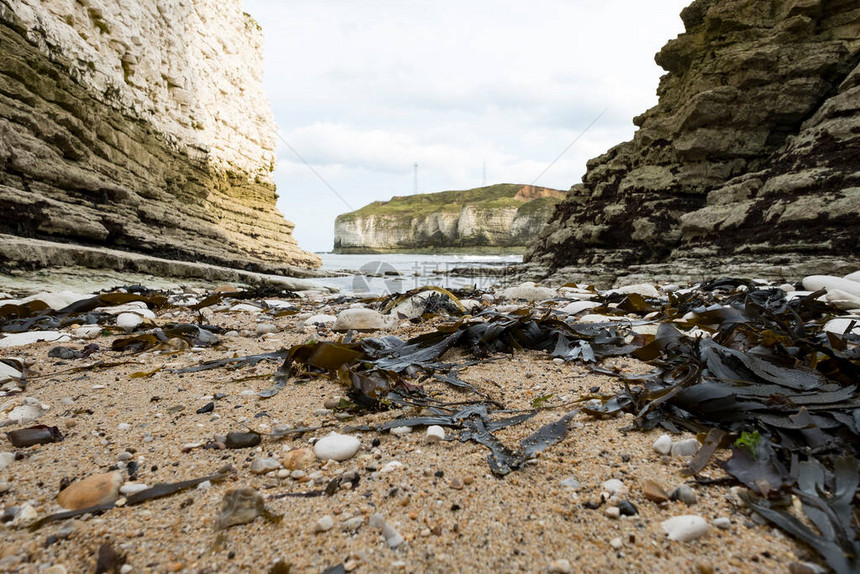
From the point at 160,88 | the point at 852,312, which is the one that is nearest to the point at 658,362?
the point at 852,312

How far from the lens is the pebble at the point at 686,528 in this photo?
0.81m

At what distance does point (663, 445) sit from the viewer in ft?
3.83

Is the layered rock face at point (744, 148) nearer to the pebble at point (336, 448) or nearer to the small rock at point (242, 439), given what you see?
the pebble at point (336, 448)

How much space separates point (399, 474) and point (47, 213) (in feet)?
28.0

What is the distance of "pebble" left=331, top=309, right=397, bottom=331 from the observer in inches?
134

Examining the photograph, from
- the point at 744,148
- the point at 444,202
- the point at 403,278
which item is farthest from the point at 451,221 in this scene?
the point at 744,148

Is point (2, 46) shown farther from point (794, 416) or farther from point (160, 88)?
point (794, 416)

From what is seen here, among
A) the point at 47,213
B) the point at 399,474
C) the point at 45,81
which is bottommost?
the point at 399,474

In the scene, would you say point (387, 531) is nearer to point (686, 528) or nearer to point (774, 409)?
point (686, 528)

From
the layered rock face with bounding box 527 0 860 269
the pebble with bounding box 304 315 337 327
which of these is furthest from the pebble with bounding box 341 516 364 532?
the layered rock face with bounding box 527 0 860 269

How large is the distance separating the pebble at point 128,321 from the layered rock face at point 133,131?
4800mm

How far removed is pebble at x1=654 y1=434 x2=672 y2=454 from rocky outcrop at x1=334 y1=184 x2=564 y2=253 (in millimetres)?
49358

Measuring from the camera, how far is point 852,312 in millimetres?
2779

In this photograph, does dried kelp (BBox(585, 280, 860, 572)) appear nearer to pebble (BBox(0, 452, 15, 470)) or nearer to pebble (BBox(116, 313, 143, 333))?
pebble (BBox(0, 452, 15, 470))
